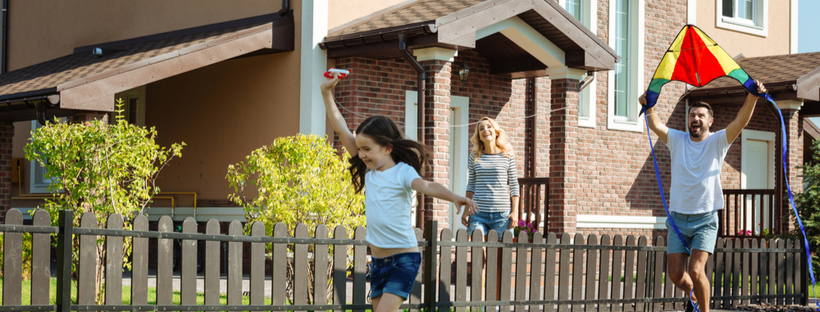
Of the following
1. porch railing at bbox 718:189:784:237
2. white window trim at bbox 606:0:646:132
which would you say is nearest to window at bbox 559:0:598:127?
white window trim at bbox 606:0:646:132

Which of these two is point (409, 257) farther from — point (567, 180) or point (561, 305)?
point (567, 180)

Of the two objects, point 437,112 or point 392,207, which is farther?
point 437,112

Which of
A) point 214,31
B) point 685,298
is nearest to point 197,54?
point 214,31

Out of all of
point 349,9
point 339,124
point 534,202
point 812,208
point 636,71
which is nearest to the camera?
point 339,124

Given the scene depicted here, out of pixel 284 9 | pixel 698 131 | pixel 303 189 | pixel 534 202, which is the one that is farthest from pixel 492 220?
pixel 534 202

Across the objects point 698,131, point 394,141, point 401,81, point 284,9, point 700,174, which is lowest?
point 700,174

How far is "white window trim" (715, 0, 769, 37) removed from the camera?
52.3ft

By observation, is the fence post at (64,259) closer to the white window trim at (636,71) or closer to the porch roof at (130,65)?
the porch roof at (130,65)

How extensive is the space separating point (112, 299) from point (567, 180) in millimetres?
7253

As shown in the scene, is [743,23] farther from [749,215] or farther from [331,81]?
[331,81]

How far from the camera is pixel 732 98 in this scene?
1451 centimetres

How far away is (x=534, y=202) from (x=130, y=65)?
20.0ft

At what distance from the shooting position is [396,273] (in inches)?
181

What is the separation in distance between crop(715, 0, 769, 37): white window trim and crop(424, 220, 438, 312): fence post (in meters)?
11.0
